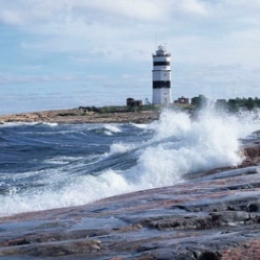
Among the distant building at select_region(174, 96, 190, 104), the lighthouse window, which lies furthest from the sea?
the distant building at select_region(174, 96, 190, 104)

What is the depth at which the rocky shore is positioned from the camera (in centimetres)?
8208

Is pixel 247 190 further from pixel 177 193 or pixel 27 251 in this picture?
pixel 27 251

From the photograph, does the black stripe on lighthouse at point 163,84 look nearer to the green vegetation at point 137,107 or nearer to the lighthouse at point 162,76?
the lighthouse at point 162,76

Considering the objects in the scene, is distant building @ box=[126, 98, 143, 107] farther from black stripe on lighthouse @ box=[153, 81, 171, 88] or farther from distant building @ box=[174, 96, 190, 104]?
black stripe on lighthouse @ box=[153, 81, 171, 88]

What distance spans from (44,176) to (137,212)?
12235 millimetres

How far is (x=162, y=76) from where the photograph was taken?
77812 mm

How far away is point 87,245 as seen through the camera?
24.3ft

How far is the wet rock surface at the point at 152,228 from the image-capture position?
6917mm

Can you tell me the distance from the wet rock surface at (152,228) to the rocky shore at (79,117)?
66008 millimetres

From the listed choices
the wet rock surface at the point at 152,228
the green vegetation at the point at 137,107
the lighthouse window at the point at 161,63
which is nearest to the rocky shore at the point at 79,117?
the green vegetation at the point at 137,107

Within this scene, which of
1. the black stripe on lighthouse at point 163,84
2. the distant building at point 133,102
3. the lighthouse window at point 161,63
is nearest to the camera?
the black stripe on lighthouse at point 163,84

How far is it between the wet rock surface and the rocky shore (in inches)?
2599

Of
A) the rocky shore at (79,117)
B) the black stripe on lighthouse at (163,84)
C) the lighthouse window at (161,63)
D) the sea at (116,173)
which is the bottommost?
the rocky shore at (79,117)

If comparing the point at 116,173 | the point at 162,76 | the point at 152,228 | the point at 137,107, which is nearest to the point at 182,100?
the point at 137,107
